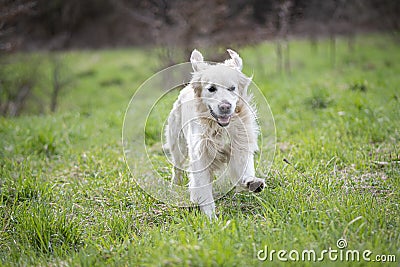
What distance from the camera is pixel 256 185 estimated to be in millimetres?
3238

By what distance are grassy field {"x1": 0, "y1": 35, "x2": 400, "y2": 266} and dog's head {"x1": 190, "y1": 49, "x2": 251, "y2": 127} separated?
708 mm

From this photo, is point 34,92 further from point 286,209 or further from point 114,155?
point 286,209

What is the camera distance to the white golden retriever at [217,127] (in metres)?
3.17

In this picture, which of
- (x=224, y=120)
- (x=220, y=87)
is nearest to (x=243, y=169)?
(x=224, y=120)

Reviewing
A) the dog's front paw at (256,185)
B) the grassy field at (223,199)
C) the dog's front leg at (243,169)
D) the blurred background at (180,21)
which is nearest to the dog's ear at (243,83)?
the dog's front leg at (243,169)

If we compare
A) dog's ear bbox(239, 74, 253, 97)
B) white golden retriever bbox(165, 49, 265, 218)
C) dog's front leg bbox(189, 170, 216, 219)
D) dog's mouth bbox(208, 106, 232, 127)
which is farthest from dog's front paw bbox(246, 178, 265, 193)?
dog's ear bbox(239, 74, 253, 97)

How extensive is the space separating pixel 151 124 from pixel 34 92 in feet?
22.9

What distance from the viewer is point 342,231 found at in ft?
8.41

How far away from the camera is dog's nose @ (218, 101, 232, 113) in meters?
3.09

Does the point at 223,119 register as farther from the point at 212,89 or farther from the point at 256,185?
the point at 256,185

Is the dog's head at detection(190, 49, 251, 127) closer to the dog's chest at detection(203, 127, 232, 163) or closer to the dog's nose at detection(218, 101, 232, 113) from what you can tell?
the dog's nose at detection(218, 101, 232, 113)

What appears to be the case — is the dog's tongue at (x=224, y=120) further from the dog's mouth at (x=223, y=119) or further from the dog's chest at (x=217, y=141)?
the dog's chest at (x=217, y=141)

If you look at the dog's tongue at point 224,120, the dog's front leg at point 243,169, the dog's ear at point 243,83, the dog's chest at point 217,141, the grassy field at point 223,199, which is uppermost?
the dog's ear at point 243,83

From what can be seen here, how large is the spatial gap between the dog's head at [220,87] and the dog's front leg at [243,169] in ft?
1.26
